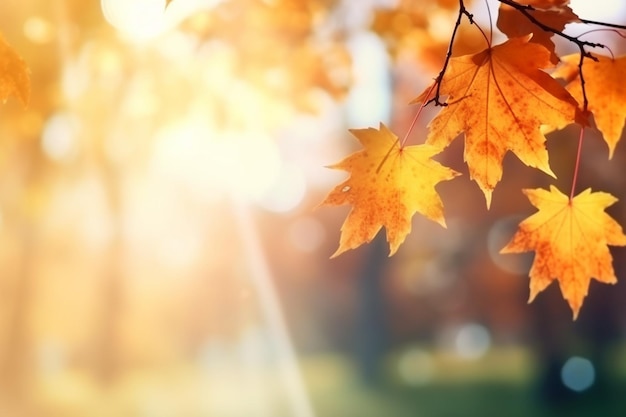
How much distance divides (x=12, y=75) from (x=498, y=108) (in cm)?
100

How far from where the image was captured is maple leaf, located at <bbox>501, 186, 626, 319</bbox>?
5.33ft

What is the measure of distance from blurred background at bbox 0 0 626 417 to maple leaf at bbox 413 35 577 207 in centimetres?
122

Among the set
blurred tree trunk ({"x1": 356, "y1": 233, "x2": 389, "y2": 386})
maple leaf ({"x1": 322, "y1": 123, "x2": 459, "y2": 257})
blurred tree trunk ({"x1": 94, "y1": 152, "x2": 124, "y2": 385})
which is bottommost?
→ maple leaf ({"x1": 322, "y1": 123, "x2": 459, "y2": 257})

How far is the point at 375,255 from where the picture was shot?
1703 centimetres

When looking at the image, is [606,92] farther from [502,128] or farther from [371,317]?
[371,317]

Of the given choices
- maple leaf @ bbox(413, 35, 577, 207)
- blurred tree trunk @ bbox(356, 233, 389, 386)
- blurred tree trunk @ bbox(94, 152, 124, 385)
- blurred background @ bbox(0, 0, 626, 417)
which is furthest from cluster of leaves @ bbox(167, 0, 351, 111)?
blurred tree trunk @ bbox(356, 233, 389, 386)

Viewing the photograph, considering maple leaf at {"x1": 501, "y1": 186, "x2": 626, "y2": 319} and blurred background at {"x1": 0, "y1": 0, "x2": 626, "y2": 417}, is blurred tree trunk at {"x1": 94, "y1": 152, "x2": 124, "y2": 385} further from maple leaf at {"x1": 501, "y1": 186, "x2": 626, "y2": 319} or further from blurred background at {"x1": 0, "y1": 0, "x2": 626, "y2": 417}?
maple leaf at {"x1": 501, "y1": 186, "x2": 626, "y2": 319}

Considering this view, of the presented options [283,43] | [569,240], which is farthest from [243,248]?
[569,240]

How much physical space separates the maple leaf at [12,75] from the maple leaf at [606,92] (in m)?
1.13

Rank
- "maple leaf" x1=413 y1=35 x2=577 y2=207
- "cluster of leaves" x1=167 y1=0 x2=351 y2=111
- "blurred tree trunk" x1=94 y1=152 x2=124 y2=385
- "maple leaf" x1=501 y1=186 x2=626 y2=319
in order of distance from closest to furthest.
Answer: "maple leaf" x1=413 y1=35 x2=577 y2=207 → "maple leaf" x1=501 y1=186 x2=626 y2=319 → "cluster of leaves" x1=167 y1=0 x2=351 y2=111 → "blurred tree trunk" x1=94 y1=152 x2=124 y2=385

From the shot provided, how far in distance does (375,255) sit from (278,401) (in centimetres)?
479

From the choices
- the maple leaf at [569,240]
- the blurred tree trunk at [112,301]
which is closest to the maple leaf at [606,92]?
the maple leaf at [569,240]

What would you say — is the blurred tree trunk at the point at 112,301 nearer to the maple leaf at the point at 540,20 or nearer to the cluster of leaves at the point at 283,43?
the cluster of leaves at the point at 283,43

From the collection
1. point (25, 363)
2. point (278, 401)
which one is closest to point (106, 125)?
point (278, 401)
